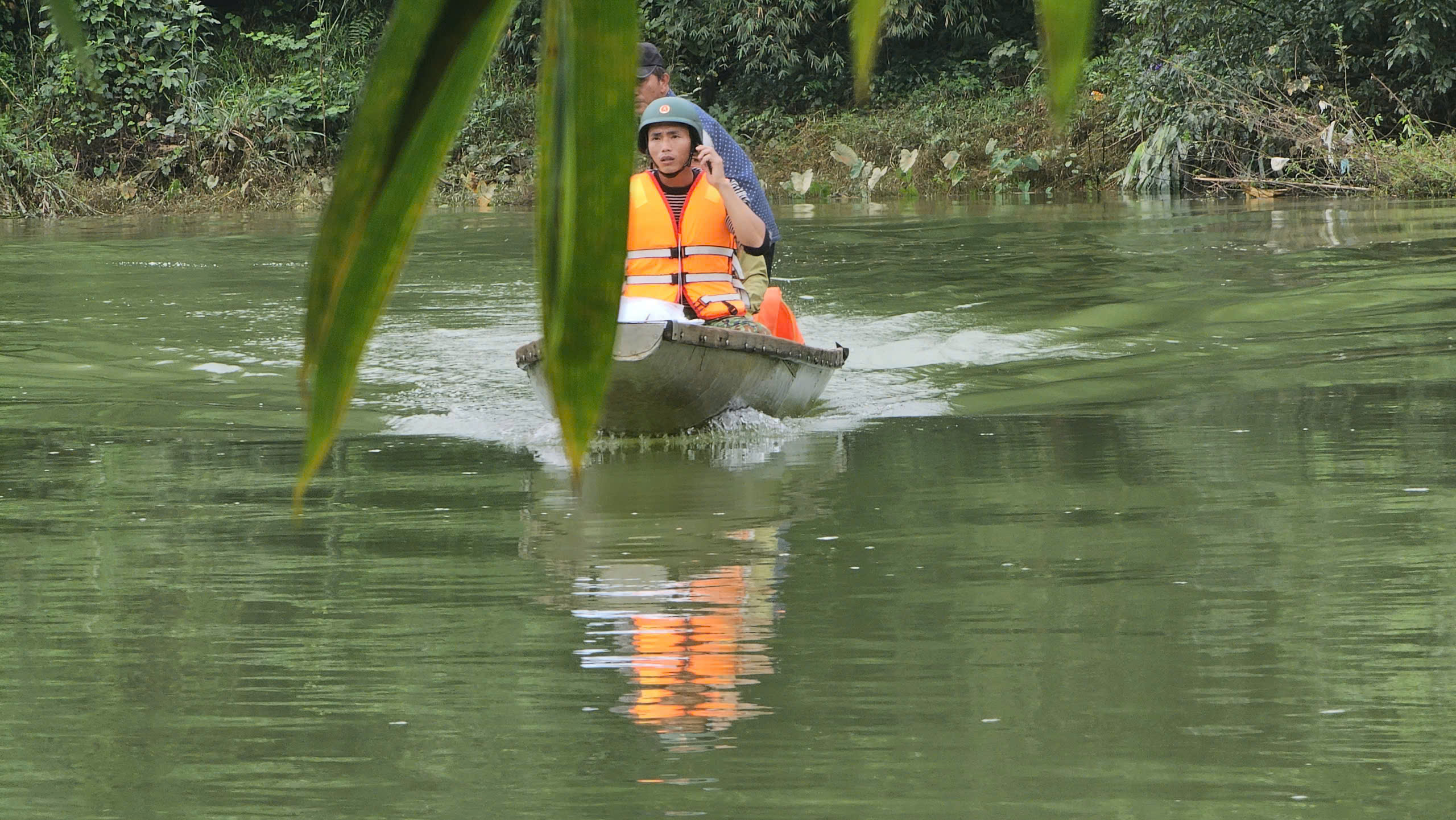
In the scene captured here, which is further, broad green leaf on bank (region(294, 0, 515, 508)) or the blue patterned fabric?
the blue patterned fabric

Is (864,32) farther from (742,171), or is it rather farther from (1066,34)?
(742,171)

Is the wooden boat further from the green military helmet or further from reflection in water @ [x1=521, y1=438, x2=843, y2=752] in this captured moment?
the green military helmet

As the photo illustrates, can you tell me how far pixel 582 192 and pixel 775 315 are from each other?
267 inches

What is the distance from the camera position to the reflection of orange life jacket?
6859 millimetres

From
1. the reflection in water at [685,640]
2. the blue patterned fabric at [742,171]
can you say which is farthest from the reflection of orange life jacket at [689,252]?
the reflection in water at [685,640]

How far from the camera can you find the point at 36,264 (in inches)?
549

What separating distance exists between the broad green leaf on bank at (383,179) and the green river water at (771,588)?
43 mm

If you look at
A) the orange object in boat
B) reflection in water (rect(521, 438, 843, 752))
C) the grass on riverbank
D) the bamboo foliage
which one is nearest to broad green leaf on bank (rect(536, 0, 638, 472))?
the bamboo foliage

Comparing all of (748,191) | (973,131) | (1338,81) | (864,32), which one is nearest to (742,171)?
(748,191)

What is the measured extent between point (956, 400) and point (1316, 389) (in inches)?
58.5

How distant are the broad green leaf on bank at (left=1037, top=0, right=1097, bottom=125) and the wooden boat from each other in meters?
5.37

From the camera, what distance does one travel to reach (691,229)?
6.92 metres

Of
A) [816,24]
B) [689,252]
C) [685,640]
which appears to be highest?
[816,24]

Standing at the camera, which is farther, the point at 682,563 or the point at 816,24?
the point at 682,563
